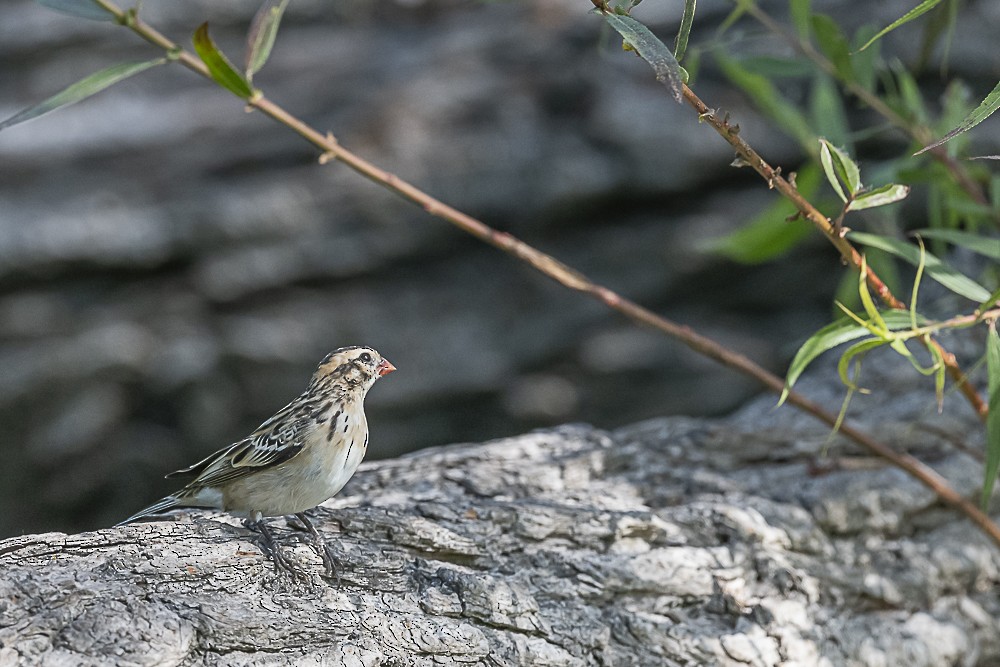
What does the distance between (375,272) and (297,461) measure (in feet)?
10.4

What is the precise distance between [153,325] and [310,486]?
10.9ft

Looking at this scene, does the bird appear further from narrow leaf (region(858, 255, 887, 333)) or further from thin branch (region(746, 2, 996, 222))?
thin branch (region(746, 2, 996, 222))

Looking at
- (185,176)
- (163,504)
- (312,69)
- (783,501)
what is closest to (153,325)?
(185,176)

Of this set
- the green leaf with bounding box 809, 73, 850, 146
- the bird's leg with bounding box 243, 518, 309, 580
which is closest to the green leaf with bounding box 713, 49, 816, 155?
the green leaf with bounding box 809, 73, 850, 146

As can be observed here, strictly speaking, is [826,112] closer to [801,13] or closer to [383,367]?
[801,13]

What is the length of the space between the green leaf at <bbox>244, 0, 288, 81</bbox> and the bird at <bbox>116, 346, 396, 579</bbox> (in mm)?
635

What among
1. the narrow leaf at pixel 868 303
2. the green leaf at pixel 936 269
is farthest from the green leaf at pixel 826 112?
the narrow leaf at pixel 868 303

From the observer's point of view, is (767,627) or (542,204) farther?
(542,204)

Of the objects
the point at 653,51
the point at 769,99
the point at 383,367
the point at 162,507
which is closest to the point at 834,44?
the point at 769,99

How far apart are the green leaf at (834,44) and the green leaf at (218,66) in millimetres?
1331

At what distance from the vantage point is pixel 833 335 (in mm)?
1853

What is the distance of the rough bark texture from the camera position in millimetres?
1610

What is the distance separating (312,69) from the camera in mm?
5371

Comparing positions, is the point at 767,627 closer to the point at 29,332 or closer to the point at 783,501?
the point at 783,501
